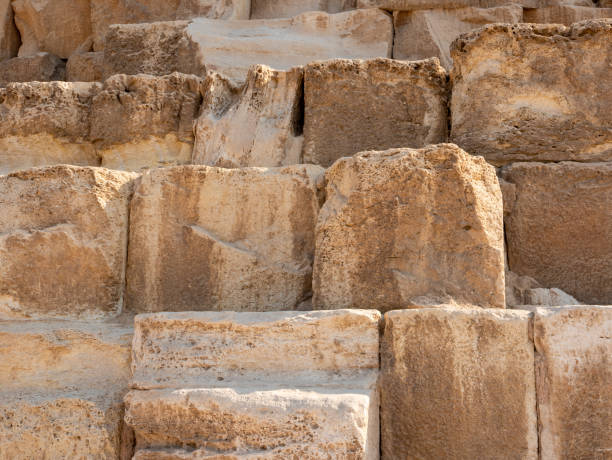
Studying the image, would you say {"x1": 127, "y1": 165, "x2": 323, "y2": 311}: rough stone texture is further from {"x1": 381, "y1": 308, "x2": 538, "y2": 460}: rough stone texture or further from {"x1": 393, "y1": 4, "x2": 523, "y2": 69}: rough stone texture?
{"x1": 393, "y1": 4, "x2": 523, "y2": 69}: rough stone texture

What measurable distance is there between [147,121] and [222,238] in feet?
3.18

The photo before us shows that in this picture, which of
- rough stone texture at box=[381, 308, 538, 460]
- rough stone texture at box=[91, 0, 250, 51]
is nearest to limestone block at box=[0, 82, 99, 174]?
rough stone texture at box=[91, 0, 250, 51]

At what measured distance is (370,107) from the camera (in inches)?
129

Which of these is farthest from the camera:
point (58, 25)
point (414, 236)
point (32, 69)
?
point (58, 25)

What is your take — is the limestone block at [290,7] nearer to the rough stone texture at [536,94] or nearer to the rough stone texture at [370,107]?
the rough stone texture at [370,107]

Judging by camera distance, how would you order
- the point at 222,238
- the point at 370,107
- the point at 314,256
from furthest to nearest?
the point at 370,107, the point at 222,238, the point at 314,256

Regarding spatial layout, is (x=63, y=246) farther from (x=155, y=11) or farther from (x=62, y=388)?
(x=155, y=11)

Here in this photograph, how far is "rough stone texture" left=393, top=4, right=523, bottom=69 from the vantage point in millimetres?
4117

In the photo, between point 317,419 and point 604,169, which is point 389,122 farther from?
point 317,419

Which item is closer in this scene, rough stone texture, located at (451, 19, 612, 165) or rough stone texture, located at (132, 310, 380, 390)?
rough stone texture, located at (132, 310, 380, 390)

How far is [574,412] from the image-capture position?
2195mm

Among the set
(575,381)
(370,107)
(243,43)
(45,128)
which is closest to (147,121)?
(45,128)

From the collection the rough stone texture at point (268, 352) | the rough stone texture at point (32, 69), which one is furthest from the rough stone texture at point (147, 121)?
the rough stone texture at point (32, 69)

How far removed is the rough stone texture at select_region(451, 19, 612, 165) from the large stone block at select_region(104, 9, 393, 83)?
100cm
